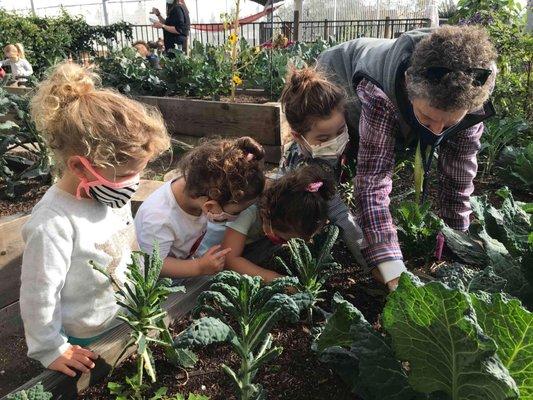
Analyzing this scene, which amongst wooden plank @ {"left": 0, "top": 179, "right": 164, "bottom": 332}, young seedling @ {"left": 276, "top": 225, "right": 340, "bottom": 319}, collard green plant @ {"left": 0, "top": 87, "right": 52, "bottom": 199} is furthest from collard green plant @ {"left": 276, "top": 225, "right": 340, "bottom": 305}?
collard green plant @ {"left": 0, "top": 87, "right": 52, "bottom": 199}

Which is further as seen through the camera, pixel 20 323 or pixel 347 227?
pixel 20 323

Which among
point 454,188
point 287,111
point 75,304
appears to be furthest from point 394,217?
point 75,304

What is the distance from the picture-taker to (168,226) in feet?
7.26

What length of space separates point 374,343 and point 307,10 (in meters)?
29.0

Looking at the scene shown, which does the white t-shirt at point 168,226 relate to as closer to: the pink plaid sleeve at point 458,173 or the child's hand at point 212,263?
the child's hand at point 212,263

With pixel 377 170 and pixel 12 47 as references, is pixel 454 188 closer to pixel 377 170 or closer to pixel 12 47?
pixel 377 170

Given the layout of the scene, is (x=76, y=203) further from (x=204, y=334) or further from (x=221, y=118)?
(x=221, y=118)

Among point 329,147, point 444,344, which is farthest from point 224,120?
point 444,344

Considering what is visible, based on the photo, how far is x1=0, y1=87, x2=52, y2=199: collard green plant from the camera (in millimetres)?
3740

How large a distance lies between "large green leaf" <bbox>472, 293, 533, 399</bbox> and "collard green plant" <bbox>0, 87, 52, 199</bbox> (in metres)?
3.55

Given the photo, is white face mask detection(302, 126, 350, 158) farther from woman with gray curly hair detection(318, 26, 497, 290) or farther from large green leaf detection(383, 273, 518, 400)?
large green leaf detection(383, 273, 518, 400)

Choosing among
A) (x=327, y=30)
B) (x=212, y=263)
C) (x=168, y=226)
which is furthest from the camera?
(x=327, y=30)

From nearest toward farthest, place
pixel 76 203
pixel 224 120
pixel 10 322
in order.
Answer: pixel 76 203
pixel 10 322
pixel 224 120

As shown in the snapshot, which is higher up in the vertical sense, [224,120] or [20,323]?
[224,120]
